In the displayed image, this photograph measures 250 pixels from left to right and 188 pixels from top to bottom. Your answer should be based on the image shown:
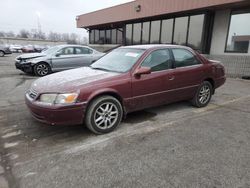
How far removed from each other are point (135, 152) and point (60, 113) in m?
1.32

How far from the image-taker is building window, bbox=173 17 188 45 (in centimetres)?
1233

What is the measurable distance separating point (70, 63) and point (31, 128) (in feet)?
21.4

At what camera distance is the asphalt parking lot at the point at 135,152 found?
2.57 metres

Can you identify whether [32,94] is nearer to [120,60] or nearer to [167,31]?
[120,60]

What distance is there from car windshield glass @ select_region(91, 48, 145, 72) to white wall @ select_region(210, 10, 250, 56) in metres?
8.17

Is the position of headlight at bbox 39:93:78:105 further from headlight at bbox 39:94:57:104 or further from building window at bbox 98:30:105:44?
building window at bbox 98:30:105:44

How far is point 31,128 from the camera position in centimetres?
402

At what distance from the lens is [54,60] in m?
9.87

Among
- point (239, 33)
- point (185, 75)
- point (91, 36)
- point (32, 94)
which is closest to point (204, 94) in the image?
point (185, 75)

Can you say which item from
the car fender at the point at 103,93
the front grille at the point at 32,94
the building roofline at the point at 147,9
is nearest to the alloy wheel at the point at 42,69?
the front grille at the point at 32,94

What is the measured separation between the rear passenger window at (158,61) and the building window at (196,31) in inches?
309

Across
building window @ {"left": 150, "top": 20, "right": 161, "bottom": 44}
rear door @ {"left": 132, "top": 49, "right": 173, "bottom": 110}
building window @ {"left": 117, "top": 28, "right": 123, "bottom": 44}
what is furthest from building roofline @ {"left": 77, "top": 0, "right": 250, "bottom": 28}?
rear door @ {"left": 132, "top": 49, "right": 173, "bottom": 110}

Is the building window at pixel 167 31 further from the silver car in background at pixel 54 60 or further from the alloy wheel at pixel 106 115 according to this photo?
the alloy wheel at pixel 106 115

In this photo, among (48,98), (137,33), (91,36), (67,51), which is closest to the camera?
(48,98)
